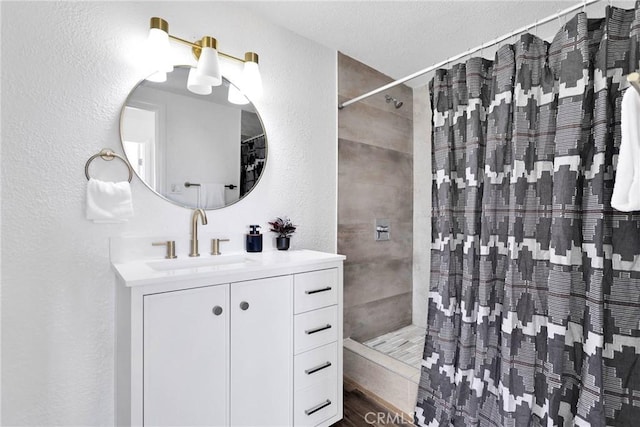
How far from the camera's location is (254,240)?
180 cm

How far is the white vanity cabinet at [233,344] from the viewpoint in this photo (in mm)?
1157

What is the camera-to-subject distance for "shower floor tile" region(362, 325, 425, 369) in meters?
2.14

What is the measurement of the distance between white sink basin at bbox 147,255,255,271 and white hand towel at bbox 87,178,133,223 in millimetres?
256

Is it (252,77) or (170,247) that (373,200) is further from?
(170,247)

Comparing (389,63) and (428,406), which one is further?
(389,63)

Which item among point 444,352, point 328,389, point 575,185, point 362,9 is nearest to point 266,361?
point 328,389

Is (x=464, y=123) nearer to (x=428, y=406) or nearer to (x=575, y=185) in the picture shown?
(x=575, y=185)

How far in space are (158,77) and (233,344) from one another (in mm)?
1314

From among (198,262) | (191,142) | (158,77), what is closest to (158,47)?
(158,77)

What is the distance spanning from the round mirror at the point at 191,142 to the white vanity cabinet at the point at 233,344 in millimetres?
409

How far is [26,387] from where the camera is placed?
49.3 inches

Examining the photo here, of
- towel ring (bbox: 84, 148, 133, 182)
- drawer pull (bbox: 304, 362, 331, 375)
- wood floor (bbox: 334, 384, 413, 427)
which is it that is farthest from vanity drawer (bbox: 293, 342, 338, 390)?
towel ring (bbox: 84, 148, 133, 182)

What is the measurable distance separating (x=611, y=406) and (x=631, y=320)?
339 mm

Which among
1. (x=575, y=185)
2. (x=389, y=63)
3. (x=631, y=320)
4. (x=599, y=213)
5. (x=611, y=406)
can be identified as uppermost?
(x=389, y=63)
